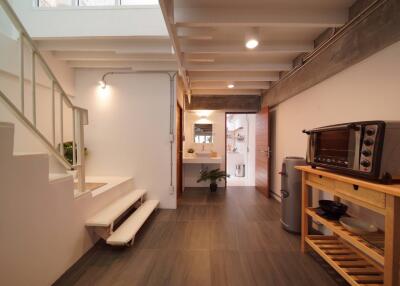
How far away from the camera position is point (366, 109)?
168cm

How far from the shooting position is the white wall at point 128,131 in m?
→ 3.22

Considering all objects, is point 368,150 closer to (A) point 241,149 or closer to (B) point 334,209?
(B) point 334,209

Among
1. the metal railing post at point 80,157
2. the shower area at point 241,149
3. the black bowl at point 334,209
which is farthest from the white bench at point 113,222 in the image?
the shower area at point 241,149

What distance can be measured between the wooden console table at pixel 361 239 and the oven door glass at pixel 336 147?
11 cm

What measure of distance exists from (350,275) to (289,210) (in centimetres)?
104

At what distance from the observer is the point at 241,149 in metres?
6.98

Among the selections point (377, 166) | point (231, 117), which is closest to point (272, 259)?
point (377, 166)

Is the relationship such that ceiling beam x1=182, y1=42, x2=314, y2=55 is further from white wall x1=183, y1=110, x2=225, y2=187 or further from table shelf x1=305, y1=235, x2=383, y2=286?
white wall x1=183, y1=110, x2=225, y2=187

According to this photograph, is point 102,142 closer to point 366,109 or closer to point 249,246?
point 249,246

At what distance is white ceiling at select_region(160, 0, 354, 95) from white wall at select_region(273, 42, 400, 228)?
526 mm

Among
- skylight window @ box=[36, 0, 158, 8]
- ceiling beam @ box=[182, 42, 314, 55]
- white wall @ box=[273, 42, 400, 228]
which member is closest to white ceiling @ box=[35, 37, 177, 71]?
ceiling beam @ box=[182, 42, 314, 55]

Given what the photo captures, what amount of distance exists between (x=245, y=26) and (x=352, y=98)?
1.33 m

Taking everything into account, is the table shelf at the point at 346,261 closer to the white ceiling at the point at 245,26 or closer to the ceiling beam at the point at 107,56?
the white ceiling at the point at 245,26

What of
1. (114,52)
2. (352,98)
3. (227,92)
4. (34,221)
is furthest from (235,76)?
(34,221)
